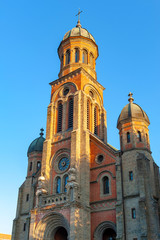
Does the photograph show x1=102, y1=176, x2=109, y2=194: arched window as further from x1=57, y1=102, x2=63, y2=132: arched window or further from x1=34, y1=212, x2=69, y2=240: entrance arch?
x1=57, y1=102, x2=63, y2=132: arched window

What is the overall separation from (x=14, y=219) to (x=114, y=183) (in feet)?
48.7

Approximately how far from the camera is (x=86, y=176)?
31.4 metres

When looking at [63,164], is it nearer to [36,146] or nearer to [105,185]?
[105,185]

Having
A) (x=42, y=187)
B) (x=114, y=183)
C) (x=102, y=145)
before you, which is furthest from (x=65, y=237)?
(x=102, y=145)

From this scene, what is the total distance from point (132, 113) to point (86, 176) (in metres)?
8.95

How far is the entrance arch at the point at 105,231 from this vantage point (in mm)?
28780

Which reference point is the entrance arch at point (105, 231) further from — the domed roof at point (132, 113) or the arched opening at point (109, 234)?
the domed roof at point (132, 113)

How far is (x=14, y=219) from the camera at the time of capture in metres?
36.3

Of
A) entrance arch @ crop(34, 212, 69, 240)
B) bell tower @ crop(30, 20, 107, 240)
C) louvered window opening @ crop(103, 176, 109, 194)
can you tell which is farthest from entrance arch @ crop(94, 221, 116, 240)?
entrance arch @ crop(34, 212, 69, 240)

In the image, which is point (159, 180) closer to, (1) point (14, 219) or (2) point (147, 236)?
(2) point (147, 236)

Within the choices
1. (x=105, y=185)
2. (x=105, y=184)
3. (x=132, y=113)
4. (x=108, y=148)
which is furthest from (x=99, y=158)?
(x=132, y=113)

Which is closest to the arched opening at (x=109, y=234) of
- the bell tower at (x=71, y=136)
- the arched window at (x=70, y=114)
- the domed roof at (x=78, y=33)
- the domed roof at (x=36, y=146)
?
the bell tower at (x=71, y=136)

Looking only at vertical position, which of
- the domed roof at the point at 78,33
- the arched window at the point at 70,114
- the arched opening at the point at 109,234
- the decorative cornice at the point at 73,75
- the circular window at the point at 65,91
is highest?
the domed roof at the point at 78,33

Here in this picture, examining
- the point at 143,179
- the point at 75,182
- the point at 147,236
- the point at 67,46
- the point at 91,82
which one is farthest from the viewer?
the point at 67,46
